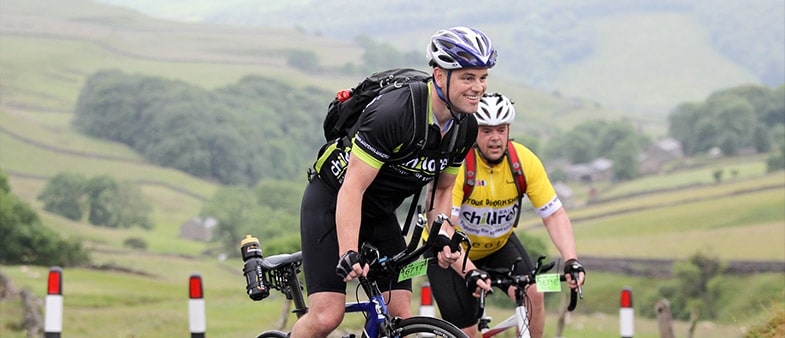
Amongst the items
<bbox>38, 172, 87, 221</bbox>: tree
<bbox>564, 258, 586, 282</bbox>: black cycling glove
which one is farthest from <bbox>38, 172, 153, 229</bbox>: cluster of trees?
<bbox>564, 258, 586, 282</bbox>: black cycling glove

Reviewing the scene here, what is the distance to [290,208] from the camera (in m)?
164

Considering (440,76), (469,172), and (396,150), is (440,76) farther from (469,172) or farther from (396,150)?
(469,172)

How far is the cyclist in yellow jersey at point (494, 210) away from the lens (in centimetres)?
820

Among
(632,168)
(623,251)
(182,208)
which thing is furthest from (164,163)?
(623,251)

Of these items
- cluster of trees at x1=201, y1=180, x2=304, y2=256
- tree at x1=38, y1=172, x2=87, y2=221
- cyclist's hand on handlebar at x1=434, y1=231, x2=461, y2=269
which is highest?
tree at x1=38, y1=172, x2=87, y2=221

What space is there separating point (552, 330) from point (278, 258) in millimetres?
30679

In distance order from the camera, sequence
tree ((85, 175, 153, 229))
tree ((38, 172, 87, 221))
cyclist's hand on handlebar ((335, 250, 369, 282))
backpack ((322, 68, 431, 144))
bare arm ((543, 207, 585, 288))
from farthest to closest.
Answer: tree ((38, 172, 87, 221)) → tree ((85, 175, 153, 229)) → bare arm ((543, 207, 585, 288)) → backpack ((322, 68, 431, 144)) → cyclist's hand on handlebar ((335, 250, 369, 282))

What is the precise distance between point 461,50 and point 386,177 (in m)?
0.89

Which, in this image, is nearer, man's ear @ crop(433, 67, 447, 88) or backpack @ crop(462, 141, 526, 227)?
man's ear @ crop(433, 67, 447, 88)

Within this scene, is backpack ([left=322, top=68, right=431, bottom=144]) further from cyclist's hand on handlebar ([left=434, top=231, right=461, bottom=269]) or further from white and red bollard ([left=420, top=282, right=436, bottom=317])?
white and red bollard ([left=420, top=282, right=436, bottom=317])

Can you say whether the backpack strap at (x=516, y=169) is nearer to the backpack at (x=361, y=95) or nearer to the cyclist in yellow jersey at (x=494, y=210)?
the cyclist in yellow jersey at (x=494, y=210)

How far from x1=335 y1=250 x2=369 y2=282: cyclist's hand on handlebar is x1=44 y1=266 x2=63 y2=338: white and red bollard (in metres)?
7.16

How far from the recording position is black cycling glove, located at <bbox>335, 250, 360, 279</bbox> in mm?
5719

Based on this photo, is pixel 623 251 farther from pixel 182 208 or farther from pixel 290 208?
pixel 182 208
